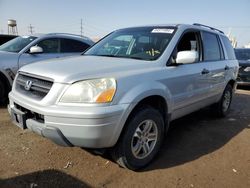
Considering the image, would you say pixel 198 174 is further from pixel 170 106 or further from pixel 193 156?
pixel 170 106

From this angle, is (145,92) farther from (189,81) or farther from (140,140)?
(189,81)

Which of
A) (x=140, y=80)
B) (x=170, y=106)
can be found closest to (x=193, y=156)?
(x=170, y=106)

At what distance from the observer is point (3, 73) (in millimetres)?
5836

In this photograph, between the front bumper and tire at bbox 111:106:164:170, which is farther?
tire at bbox 111:106:164:170

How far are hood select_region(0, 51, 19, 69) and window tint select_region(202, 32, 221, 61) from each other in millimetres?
3970

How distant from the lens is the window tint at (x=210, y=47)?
4.68 metres

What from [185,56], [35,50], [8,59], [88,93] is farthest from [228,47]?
[8,59]

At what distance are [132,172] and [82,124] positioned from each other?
3.23ft

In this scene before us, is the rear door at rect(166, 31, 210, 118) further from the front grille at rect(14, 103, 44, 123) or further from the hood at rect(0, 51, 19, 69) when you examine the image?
the hood at rect(0, 51, 19, 69)

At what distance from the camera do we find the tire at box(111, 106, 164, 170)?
303cm

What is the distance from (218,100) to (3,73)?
447cm

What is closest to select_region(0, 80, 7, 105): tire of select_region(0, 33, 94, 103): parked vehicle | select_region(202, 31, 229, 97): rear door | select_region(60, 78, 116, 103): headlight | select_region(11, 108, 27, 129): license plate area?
select_region(0, 33, 94, 103): parked vehicle

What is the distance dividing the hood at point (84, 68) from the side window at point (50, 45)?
336cm

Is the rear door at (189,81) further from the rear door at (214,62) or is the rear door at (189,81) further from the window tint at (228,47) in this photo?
the window tint at (228,47)
